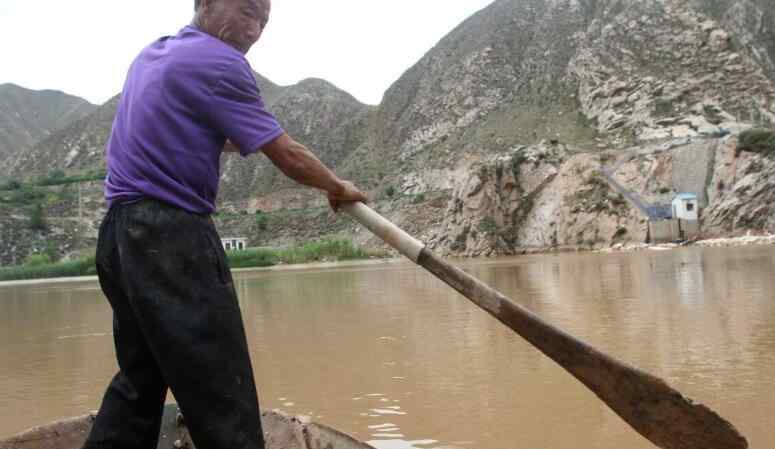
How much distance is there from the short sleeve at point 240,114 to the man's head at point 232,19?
25 centimetres

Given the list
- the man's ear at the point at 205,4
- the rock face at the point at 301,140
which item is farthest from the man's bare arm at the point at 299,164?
the rock face at the point at 301,140

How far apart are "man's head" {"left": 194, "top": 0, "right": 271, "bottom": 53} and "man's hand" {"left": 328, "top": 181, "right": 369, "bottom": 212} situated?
579 mm

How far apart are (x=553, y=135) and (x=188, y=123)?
51.8 meters

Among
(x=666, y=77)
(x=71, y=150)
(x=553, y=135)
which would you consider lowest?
(x=553, y=135)

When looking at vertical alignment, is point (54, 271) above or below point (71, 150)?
below

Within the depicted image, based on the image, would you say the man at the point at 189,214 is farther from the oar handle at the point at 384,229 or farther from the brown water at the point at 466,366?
the brown water at the point at 466,366

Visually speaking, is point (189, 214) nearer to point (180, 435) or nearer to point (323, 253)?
→ point (180, 435)

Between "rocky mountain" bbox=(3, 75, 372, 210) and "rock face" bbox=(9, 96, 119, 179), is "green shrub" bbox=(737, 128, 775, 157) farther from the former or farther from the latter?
"rock face" bbox=(9, 96, 119, 179)

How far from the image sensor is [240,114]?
196cm

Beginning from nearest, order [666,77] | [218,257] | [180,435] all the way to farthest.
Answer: [218,257], [180,435], [666,77]

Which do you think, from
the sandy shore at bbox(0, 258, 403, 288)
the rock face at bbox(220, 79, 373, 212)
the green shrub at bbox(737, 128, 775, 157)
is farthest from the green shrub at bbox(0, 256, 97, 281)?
the green shrub at bbox(737, 128, 775, 157)

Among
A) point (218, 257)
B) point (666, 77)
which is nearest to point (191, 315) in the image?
point (218, 257)

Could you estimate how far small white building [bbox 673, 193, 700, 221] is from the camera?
117 ft

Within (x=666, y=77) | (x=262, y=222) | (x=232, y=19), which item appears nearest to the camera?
(x=232, y=19)
